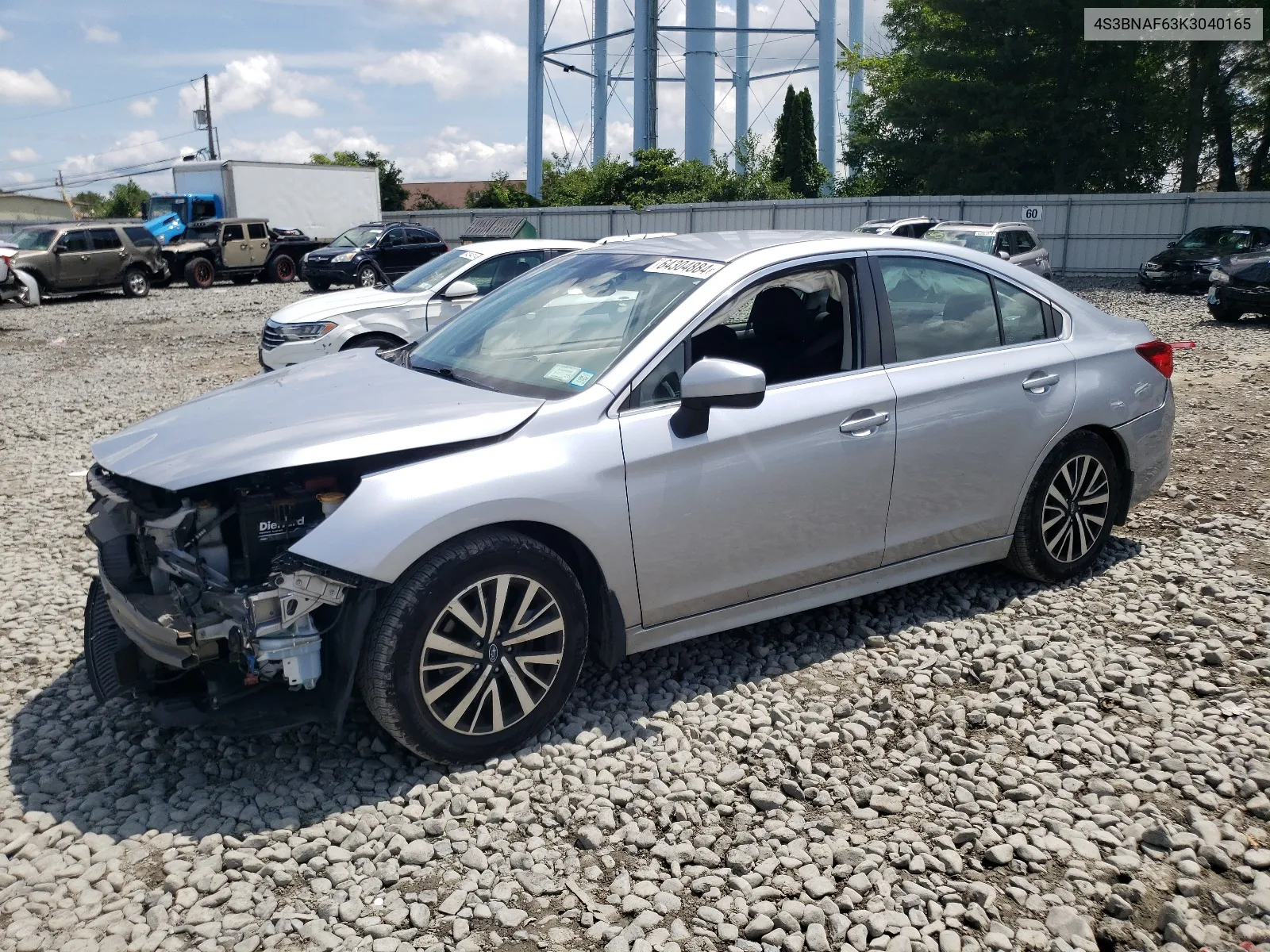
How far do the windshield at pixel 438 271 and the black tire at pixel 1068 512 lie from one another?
7192 millimetres

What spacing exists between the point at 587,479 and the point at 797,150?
4855 cm

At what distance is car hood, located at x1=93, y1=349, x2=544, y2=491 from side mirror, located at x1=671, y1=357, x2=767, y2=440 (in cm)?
55

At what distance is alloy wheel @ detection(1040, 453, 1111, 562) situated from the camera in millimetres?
4980

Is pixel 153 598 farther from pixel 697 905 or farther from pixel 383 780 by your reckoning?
pixel 697 905

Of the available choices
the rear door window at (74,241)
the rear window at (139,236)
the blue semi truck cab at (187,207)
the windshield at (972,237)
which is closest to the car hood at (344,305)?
the windshield at (972,237)

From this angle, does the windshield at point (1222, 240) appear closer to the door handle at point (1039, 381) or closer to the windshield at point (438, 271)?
the windshield at point (438, 271)

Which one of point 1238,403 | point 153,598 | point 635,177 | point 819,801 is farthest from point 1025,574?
point 635,177

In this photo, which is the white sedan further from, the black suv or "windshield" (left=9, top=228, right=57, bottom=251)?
"windshield" (left=9, top=228, right=57, bottom=251)

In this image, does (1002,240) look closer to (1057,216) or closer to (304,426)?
(1057,216)

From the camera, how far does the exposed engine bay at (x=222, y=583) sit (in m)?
3.21

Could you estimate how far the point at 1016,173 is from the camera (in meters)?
36.7

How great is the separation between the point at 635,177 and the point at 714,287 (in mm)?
39723


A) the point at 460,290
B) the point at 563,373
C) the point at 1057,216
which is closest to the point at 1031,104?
the point at 1057,216

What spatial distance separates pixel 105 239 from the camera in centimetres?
2373
